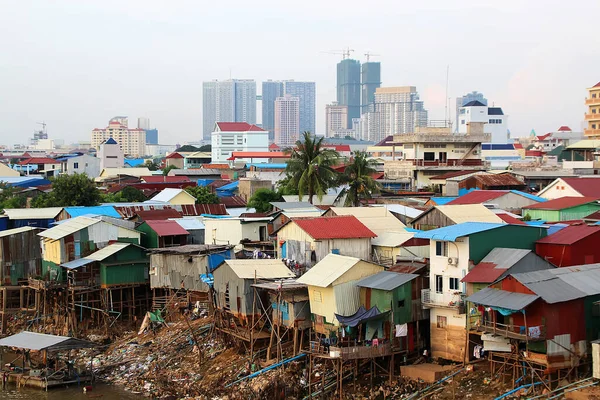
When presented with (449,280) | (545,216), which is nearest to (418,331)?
(449,280)

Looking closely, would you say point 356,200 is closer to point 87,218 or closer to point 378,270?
point 87,218

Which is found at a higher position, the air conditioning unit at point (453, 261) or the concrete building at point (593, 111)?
the concrete building at point (593, 111)

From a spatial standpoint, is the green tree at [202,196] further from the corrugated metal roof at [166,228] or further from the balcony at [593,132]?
the balcony at [593,132]

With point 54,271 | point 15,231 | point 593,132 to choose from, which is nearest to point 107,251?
point 54,271

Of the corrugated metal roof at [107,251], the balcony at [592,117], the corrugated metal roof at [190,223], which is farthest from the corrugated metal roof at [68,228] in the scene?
the balcony at [592,117]

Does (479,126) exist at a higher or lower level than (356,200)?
higher
